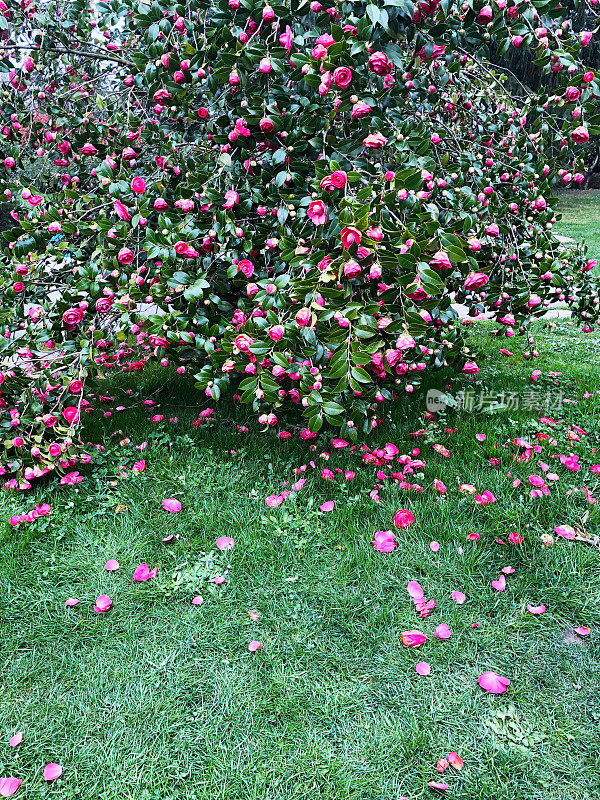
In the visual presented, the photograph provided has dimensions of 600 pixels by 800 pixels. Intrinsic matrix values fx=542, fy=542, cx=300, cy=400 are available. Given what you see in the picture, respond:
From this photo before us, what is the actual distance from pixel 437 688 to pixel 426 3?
6.35 feet

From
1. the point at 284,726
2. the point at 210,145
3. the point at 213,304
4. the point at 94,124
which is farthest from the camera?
the point at 94,124

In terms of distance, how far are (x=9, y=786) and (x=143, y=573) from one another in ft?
2.14

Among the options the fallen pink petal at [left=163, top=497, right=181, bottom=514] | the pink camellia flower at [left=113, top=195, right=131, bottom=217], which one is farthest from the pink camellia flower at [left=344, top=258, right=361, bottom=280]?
the fallen pink petal at [left=163, top=497, right=181, bottom=514]

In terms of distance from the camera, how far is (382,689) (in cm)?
143

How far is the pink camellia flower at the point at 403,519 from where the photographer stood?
1.93 meters

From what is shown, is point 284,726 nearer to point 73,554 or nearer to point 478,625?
point 478,625

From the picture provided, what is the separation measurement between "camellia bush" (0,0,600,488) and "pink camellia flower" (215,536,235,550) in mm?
451

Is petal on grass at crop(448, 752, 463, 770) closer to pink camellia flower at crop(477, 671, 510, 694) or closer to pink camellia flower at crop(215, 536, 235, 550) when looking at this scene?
pink camellia flower at crop(477, 671, 510, 694)

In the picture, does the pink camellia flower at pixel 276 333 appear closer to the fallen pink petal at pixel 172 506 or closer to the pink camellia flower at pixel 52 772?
the fallen pink petal at pixel 172 506

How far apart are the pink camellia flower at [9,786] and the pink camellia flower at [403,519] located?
1.28 meters

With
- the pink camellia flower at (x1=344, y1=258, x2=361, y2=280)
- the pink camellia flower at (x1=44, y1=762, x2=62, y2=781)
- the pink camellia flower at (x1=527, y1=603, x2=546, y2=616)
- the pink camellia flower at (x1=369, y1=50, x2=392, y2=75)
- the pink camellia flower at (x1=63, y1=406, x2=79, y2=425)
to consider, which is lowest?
the pink camellia flower at (x1=44, y1=762, x2=62, y2=781)

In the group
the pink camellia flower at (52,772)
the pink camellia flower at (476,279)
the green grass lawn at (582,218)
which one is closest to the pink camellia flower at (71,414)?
the pink camellia flower at (52,772)

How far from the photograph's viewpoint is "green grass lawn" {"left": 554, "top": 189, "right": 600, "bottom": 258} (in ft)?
24.8

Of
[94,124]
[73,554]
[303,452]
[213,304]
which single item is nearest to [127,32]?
[94,124]
